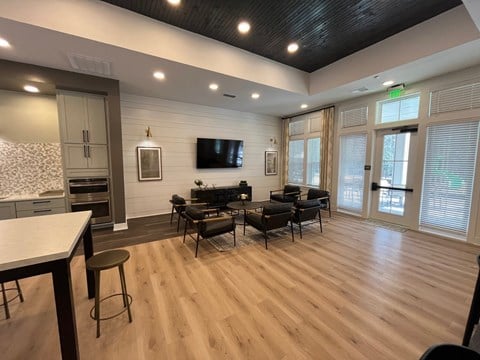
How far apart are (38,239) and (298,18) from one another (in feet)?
13.2

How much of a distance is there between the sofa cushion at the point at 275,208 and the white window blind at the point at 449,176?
120 inches

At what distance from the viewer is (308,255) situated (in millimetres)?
3264

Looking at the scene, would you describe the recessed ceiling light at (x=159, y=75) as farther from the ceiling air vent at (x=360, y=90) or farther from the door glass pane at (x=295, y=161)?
the door glass pane at (x=295, y=161)

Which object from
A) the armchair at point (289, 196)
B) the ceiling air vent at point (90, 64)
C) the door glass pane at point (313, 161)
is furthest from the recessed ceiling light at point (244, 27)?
the door glass pane at point (313, 161)

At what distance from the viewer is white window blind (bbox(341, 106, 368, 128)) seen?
17.0ft

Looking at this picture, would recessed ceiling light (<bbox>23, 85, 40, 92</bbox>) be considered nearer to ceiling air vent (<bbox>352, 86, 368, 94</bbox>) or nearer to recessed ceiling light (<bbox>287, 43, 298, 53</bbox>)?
recessed ceiling light (<bbox>287, 43, 298, 53</bbox>)

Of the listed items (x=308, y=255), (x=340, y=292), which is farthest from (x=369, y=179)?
(x=340, y=292)

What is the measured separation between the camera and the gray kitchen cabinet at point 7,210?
3489mm

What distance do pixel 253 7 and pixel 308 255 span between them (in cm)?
381

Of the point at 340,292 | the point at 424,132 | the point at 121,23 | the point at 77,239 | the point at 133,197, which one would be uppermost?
the point at 121,23

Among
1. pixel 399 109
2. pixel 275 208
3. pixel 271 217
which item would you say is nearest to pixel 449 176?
pixel 399 109

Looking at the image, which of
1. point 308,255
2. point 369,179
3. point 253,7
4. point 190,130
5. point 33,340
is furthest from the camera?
point 190,130

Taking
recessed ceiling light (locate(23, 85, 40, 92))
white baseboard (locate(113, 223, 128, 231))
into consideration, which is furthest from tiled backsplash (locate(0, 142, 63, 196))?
white baseboard (locate(113, 223, 128, 231))

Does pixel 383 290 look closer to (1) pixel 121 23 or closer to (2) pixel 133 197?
(1) pixel 121 23
